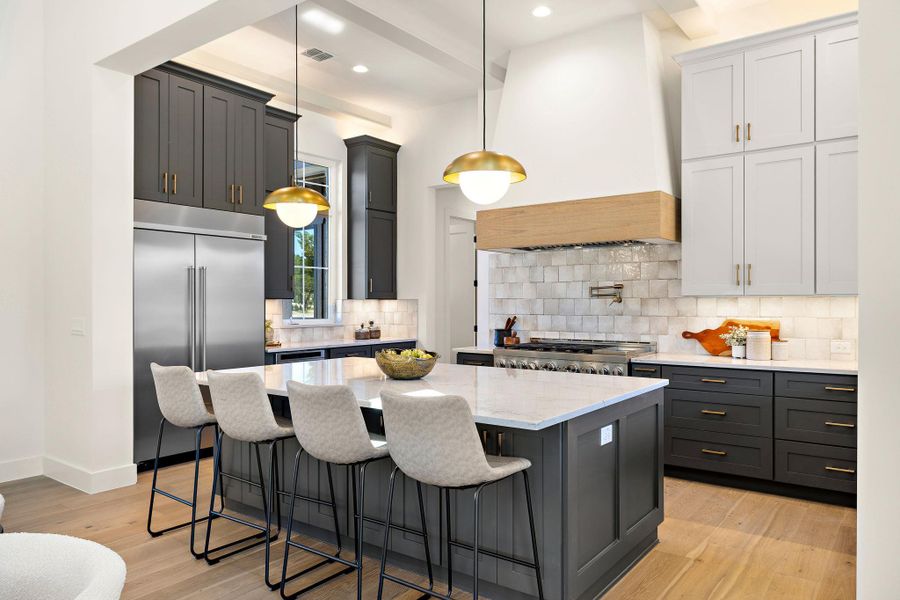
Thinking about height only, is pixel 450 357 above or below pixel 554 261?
below

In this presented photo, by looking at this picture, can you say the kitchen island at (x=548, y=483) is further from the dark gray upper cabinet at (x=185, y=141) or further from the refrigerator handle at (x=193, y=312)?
the dark gray upper cabinet at (x=185, y=141)

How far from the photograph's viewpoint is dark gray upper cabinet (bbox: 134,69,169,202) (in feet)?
14.8

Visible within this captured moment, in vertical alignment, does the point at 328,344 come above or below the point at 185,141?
below

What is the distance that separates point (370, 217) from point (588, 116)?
288cm

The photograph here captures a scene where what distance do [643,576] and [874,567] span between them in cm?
218

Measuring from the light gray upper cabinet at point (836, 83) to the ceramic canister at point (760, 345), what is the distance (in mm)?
1383

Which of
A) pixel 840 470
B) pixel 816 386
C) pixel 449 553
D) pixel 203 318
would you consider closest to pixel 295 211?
pixel 203 318

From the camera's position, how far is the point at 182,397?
320cm

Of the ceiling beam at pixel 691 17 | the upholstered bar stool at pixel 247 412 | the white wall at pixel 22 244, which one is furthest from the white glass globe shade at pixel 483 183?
the white wall at pixel 22 244

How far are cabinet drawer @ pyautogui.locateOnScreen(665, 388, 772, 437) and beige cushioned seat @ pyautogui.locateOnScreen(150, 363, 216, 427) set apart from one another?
10.2ft

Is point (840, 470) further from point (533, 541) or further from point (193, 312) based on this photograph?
Answer: point (193, 312)

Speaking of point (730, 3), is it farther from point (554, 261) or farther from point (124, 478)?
point (124, 478)

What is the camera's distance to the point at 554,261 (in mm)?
5641

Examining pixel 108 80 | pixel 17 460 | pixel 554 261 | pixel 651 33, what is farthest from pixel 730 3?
pixel 17 460
